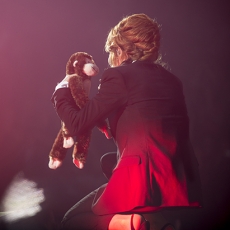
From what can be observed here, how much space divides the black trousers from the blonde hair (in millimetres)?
483

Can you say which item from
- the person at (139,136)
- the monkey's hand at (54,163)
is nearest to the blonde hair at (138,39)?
the person at (139,136)

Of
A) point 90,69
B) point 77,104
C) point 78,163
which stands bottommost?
point 78,163

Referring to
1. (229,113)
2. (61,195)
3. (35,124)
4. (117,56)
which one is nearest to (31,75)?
(35,124)

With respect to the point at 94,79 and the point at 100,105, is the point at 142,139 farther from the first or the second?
the point at 94,79

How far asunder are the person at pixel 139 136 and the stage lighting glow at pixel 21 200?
1.09 feet

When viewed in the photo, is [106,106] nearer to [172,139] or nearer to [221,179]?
[172,139]

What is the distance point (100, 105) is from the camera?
1235 millimetres

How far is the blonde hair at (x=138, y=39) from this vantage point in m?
1.32

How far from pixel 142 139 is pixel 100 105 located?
22 cm

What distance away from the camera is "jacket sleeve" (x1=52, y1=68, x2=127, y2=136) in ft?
4.04

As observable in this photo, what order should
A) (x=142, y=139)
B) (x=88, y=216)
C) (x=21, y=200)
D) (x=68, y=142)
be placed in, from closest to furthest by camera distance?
1. (x=142, y=139)
2. (x=88, y=216)
3. (x=68, y=142)
4. (x=21, y=200)

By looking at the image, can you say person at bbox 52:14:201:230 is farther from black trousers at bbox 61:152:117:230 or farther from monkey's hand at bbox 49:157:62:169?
monkey's hand at bbox 49:157:62:169

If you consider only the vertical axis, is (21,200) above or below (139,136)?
below

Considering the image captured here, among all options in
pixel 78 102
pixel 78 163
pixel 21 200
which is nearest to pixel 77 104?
pixel 78 102
